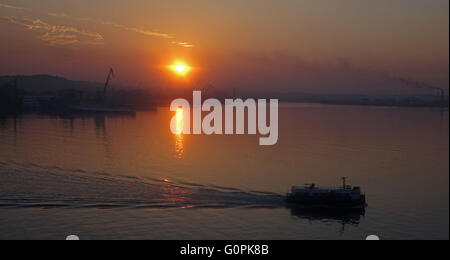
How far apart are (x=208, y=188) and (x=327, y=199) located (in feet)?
14.8

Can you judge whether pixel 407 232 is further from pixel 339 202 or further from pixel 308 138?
pixel 308 138

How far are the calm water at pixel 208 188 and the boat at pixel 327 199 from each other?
481 millimetres

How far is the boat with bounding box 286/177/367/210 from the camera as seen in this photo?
1592 centimetres

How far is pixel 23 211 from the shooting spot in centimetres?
1441

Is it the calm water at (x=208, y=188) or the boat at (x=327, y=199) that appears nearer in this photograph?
the calm water at (x=208, y=188)

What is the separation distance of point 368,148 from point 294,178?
1177 centimetres

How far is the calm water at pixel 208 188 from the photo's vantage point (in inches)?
Result: 533
